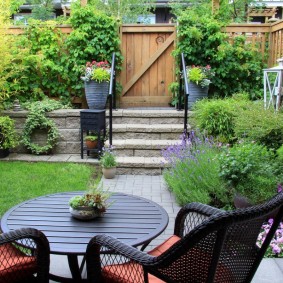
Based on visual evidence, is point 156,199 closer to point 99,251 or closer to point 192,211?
point 192,211

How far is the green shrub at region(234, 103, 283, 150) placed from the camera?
4676 mm

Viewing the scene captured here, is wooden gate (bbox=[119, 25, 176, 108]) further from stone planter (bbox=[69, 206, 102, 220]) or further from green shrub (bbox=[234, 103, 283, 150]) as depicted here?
stone planter (bbox=[69, 206, 102, 220])

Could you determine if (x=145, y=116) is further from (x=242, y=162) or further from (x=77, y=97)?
(x=242, y=162)

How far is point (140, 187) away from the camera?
16.9 feet

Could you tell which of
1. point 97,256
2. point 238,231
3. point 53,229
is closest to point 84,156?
point 53,229

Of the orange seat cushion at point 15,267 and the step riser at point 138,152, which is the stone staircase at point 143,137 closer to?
the step riser at point 138,152

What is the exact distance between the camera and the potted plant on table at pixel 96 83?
23.7ft

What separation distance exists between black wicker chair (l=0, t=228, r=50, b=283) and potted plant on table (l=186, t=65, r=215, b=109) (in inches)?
214

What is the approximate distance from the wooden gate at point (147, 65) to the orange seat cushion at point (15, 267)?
615 cm

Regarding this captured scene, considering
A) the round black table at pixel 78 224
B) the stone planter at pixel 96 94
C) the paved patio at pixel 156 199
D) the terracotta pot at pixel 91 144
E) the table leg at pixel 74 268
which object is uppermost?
the stone planter at pixel 96 94

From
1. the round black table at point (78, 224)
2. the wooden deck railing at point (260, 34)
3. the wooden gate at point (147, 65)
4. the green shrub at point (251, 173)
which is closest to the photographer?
the round black table at point (78, 224)

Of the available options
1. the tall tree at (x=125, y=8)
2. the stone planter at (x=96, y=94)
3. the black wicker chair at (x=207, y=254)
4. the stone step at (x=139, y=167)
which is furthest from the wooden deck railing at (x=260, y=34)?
the black wicker chair at (x=207, y=254)

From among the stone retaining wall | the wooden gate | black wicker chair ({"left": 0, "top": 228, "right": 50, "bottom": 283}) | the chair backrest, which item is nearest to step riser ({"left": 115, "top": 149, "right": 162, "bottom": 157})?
the stone retaining wall

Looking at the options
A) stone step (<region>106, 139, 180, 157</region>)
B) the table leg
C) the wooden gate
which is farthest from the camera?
the wooden gate
